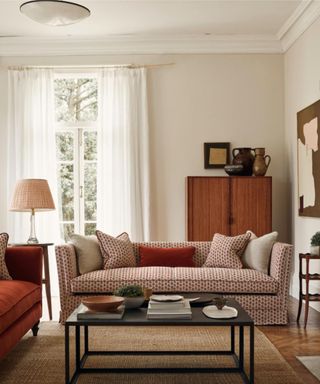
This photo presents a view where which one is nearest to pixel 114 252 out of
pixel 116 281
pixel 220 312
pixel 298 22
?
pixel 116 281

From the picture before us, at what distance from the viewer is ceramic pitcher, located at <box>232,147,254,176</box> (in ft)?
21.5

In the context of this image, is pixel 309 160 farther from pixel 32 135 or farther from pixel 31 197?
pixel 32 135

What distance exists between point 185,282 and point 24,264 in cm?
133

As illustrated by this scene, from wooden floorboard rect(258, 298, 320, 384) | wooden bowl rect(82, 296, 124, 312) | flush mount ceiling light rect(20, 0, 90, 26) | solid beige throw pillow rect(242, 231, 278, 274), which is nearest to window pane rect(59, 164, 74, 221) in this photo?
flush mount ceiling light rect(20, 0, 90, 26)

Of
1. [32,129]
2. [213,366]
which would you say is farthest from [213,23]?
[213,366]

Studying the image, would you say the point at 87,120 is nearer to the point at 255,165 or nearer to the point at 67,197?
the point at 67,197

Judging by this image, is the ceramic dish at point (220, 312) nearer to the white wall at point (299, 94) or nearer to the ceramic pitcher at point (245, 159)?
the white wall at point (299, 94)

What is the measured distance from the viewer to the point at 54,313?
224 inches

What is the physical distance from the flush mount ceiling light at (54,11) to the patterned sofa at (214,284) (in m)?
2.06

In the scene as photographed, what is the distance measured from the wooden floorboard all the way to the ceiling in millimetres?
2924

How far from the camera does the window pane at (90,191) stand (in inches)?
276

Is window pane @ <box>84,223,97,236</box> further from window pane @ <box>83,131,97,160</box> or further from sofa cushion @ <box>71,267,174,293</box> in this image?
sofa cushion @ <box>71,267,174,293</box>

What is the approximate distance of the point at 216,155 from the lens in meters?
6.86

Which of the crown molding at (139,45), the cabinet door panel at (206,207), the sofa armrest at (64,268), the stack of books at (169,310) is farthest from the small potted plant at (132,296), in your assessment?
the crown molding at (139,45)
